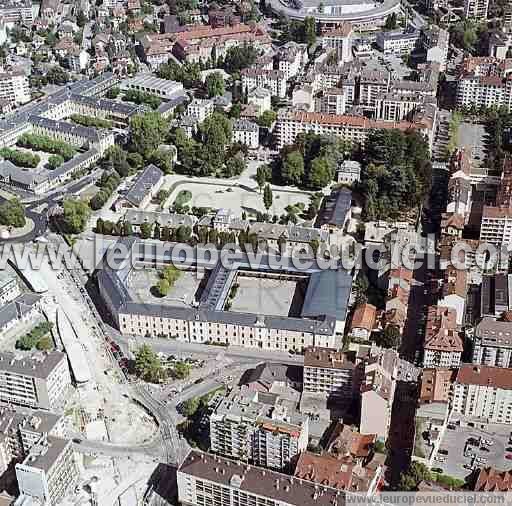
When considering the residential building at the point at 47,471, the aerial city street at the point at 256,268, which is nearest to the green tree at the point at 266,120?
the aerial city street at the point at 256,268

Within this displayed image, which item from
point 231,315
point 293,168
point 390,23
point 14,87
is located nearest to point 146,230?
point 231,315

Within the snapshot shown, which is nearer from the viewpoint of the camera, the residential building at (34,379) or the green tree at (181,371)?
the residential building at (34,379)

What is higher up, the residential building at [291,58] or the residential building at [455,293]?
the residential building at [291,58]

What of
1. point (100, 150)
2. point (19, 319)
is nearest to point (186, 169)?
point (100, 150)

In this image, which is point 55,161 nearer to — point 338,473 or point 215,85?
point 215,85

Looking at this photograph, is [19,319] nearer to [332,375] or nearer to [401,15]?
[332,375]

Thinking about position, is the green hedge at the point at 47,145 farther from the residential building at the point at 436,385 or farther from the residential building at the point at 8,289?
the residential building at the point at 436,385
